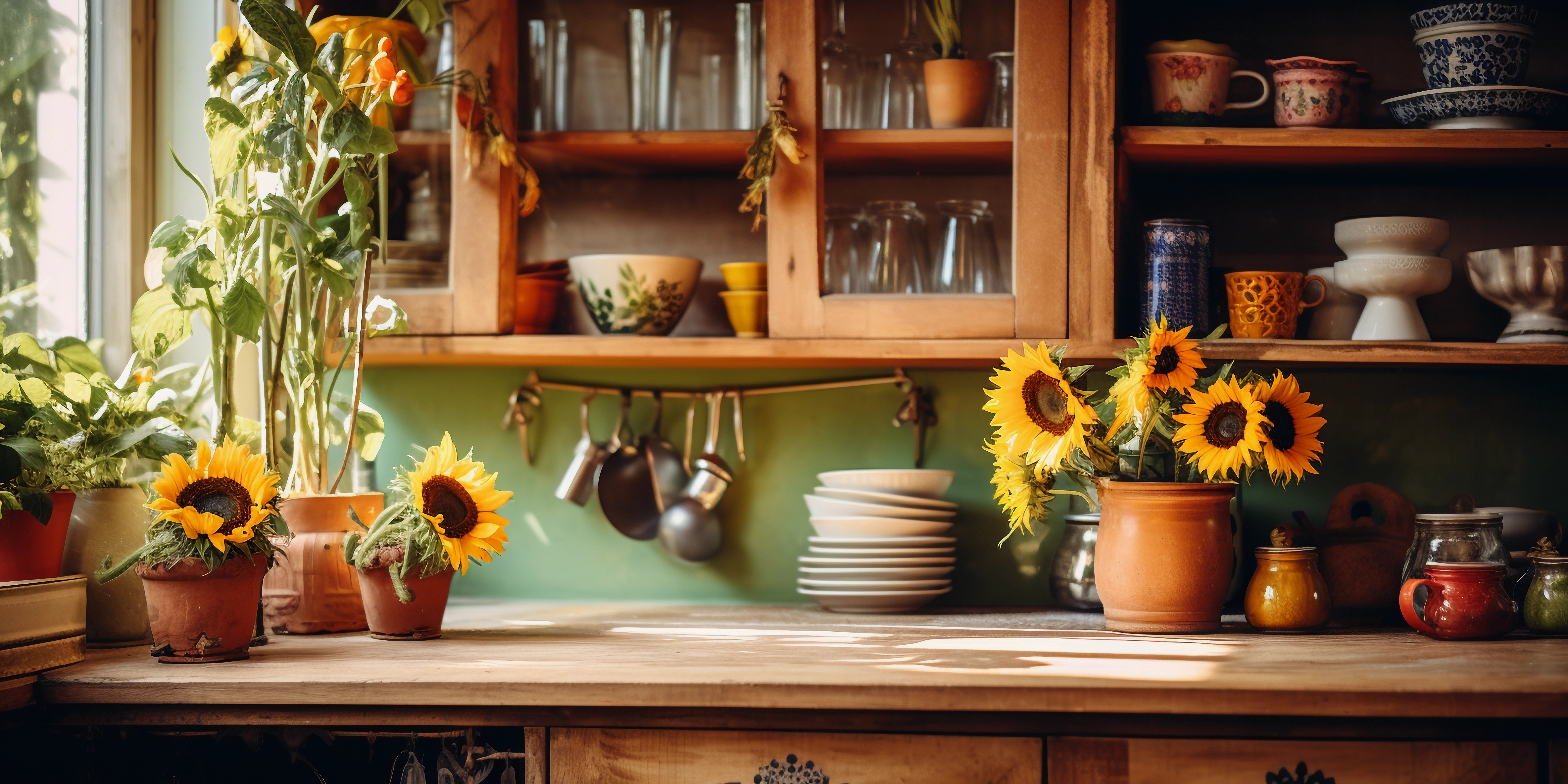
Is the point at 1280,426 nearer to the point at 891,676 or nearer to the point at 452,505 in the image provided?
the point at 891,676

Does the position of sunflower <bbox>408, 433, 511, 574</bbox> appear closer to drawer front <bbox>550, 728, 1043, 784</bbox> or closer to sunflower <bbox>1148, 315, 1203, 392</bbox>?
drawer front <bbox>550, 728, 1043, 784</bbox>

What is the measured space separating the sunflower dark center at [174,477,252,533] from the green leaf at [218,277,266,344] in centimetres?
21

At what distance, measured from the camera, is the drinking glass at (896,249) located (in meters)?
1.60

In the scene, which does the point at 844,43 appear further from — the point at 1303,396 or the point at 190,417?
the point at 190,417

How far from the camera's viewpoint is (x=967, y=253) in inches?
63.9

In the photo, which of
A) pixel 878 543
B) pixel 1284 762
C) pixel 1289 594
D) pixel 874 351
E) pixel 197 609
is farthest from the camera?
pixel 878 543

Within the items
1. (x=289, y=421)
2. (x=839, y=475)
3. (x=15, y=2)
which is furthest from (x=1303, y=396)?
(x=15, y=2)

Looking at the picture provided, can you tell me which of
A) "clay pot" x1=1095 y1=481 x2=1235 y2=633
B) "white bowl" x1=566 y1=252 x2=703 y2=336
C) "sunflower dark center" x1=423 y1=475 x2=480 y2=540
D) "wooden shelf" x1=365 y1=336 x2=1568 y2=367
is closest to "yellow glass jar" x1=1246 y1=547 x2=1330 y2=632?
"clay pot" x1=1095 y1=481 x2=1235 y2=633

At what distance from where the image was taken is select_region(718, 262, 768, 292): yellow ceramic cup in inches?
64.7

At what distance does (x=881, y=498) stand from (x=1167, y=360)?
1.60 feet

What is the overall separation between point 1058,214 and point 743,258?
22.3 inches

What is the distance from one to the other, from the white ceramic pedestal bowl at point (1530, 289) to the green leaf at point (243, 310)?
172 cm

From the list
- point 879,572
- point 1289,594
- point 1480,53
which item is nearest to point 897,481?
point 879,572

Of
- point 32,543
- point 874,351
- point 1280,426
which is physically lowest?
point 32,543
